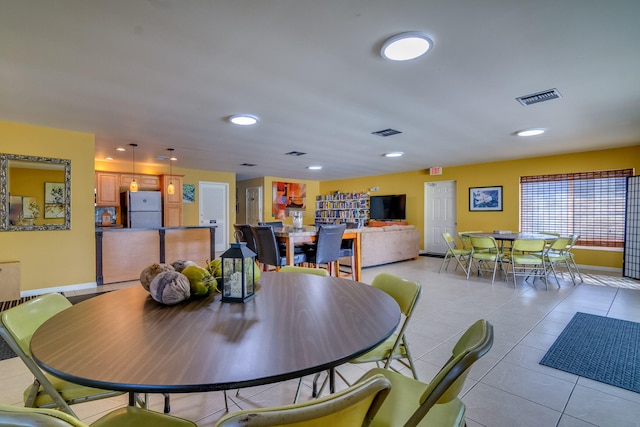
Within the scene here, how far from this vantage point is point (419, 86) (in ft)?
9.23

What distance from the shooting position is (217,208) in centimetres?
870

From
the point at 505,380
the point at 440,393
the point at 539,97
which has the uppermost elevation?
the point at 539,97

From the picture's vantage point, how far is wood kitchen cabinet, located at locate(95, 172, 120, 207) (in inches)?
262

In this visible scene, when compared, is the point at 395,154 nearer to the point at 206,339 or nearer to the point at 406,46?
the point at 406,46

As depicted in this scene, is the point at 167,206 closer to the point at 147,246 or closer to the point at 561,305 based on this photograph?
the point at 147,246

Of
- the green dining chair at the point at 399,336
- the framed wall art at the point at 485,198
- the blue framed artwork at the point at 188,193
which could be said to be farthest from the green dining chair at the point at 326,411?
the blue framed artwork at the point at 188,193

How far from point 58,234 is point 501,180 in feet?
27.1

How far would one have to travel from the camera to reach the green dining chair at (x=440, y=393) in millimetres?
796

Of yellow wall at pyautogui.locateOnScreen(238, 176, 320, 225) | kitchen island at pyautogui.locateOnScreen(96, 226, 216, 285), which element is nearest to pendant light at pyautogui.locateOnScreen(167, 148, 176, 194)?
kitchen island at pyautogui.locateOnScreen(96, 226, 216, 285)

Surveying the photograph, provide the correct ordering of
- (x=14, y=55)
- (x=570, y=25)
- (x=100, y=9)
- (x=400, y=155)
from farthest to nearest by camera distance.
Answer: (x=400, y=155), (x=14, y=55), (x=570, y=25), (x=100, y=9)

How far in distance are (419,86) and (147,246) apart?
4851 millimetres

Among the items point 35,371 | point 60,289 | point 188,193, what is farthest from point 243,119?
point 188,193

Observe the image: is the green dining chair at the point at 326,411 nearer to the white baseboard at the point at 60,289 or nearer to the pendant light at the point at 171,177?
the white baseboard at the point at 60,289

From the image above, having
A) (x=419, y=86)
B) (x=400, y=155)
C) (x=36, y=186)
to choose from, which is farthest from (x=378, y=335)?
(x=400, y=155)
